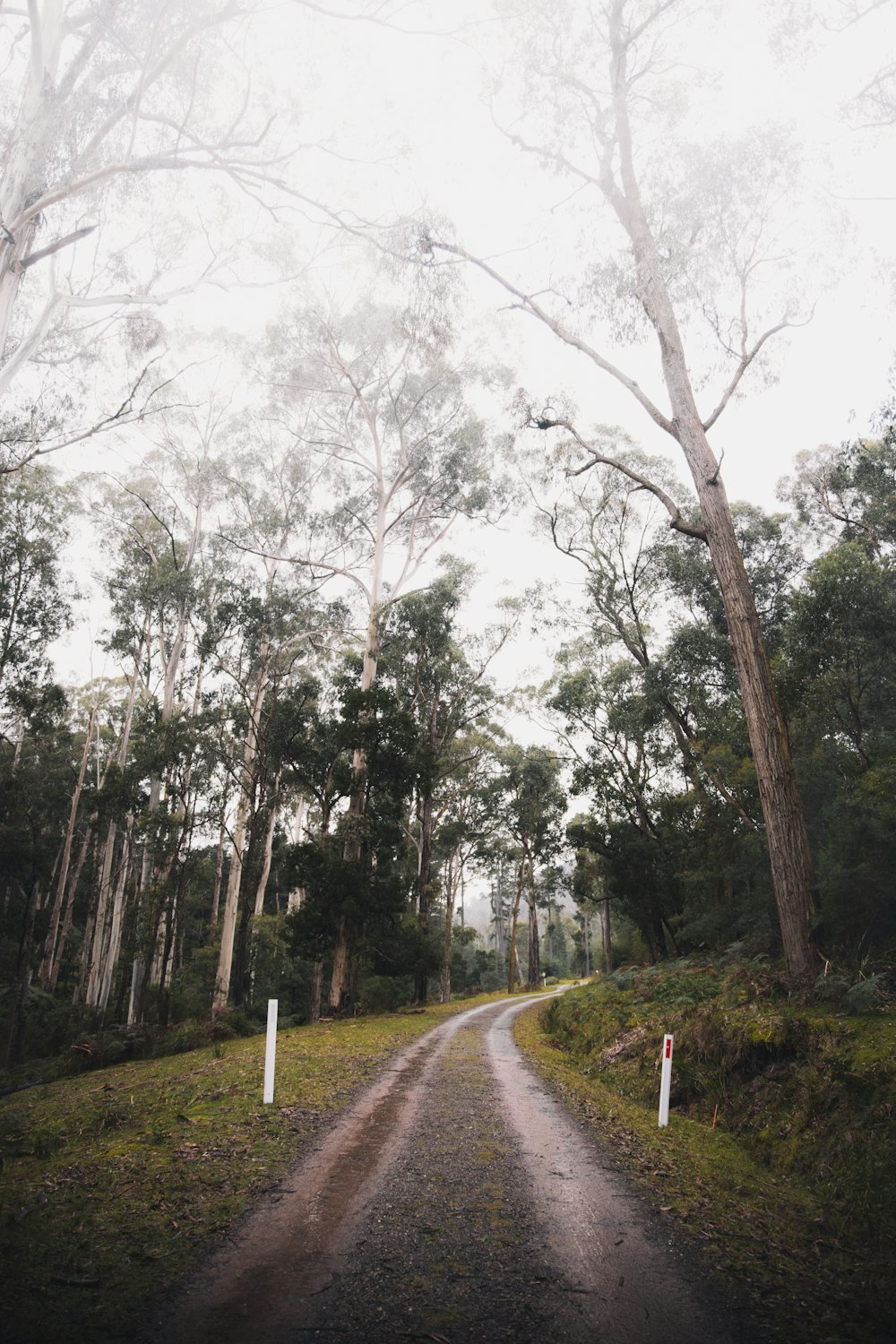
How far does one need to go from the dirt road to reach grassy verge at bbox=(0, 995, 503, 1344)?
0.25m

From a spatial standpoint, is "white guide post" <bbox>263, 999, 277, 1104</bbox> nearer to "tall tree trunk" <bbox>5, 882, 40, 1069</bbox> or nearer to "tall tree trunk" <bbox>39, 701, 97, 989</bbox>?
"tall tree trunk" <bbox>5, 882, 40, 1069</bbox>

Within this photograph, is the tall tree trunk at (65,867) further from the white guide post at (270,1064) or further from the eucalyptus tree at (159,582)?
the white guide post at (270,1064)

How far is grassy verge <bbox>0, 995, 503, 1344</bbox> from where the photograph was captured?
259 cm

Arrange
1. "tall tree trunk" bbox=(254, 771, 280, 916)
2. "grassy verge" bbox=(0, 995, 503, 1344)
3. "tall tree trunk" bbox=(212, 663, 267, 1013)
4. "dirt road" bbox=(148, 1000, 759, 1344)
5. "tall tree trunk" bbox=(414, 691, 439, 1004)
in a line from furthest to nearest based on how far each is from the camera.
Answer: "tall tree trunk" bbox=(254, 771, 280, 916) → "tall tree trunk" bbox=(414, 691, 439, 1004) → "tall tree trunk" bbox=(212, 663, 267, 1013) → "grassy verge" bbox=(0, 995, 503, 1344) → "dirt road" bbox=(148, 1000, 759, 1344)

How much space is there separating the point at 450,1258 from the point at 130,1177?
87.6 inches

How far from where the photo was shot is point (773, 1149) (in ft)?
16.7

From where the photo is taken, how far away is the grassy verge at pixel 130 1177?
259 cm

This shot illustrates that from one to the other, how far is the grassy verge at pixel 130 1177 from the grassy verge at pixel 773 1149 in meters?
2.57

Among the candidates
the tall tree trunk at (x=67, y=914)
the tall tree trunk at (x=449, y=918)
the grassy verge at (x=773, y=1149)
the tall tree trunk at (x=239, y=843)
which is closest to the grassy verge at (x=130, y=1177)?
the grassy verge at (x=773, y=1149)

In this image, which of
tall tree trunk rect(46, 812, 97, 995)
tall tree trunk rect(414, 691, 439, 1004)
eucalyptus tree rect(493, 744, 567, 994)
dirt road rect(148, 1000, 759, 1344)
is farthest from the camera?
eucalyptus tree rect(493, 744, 567, 994)

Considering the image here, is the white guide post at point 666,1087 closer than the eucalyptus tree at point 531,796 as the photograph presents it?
Yes

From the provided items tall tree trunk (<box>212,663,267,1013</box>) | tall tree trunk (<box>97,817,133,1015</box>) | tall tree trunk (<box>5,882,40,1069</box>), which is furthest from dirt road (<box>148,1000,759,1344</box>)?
tall tree trunk (<box>97,817,133,1015</box>)

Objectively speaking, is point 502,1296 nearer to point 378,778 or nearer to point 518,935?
point 378,778

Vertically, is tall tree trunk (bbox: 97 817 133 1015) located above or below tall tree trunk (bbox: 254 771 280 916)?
below
